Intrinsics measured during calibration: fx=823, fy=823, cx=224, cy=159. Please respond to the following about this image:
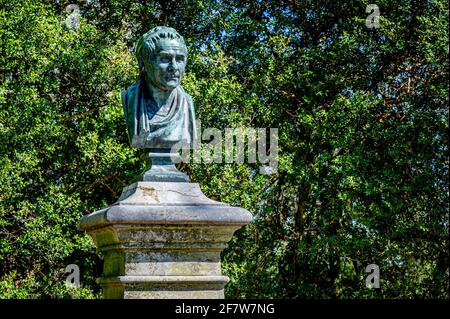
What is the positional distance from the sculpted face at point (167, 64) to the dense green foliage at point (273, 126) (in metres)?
4.66

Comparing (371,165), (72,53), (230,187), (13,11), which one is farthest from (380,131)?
(13,11)

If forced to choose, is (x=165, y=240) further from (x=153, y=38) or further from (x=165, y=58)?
(x=153, y=38)

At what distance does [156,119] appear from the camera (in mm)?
6418

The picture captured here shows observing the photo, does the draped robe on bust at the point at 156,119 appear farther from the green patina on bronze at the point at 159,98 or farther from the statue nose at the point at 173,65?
the statue nose at the point at 173,65

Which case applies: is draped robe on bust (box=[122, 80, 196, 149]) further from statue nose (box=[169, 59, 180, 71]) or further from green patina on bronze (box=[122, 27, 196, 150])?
statue nose (box=[169, 59, 180, 71])

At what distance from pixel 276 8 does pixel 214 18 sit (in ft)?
3.71

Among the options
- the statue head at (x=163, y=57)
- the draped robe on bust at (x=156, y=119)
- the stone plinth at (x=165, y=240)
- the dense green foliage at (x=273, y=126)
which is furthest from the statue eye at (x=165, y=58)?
the dense green foliage at (x=273, y=126)

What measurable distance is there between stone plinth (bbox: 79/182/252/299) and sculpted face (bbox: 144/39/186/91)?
82 centimetres

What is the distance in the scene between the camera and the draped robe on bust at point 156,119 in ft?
20.9

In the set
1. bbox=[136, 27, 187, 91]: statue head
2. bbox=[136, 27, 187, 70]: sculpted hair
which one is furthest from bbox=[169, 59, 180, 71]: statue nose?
bbox=[136, 27, 187, 70]: sculpted hair

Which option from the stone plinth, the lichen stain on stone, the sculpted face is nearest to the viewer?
the stone plinth

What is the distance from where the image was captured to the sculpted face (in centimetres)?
636

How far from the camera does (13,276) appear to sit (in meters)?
10.8

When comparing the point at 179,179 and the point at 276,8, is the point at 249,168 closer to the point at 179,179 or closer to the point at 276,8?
the point at 276,8
